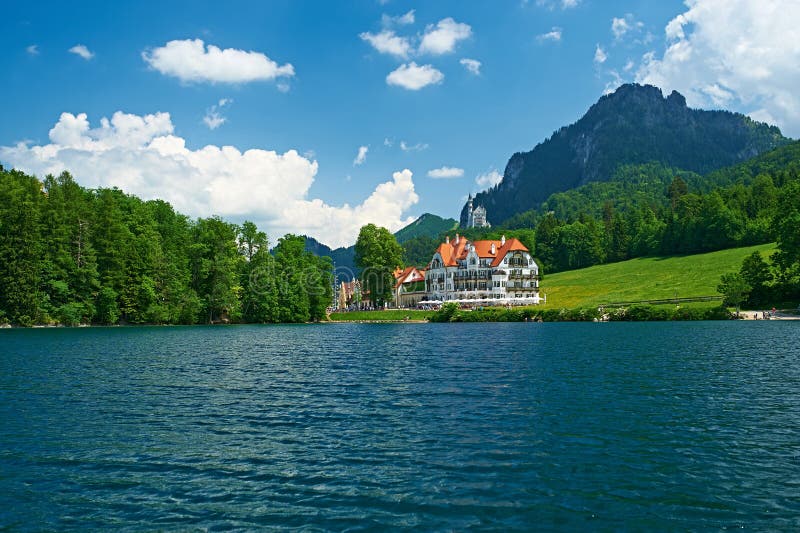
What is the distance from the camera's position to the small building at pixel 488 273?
5527 inches

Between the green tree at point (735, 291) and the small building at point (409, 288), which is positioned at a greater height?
the small building at point (409, 288)

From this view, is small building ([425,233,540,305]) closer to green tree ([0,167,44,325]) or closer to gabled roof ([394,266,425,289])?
gabled roof ([394,266,425,289])

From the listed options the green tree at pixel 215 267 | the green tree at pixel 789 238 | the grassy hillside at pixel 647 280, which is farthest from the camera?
the grassy hillside at pixel 647 280

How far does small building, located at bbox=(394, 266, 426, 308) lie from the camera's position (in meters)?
164

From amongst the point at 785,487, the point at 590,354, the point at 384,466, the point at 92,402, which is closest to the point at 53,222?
the point at 92,402

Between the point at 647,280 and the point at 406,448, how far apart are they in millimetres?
117284

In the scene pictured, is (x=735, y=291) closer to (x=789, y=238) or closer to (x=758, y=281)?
(x=758, y=281)

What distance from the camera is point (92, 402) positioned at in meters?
23.2

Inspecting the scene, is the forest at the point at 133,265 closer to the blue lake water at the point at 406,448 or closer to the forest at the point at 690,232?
the blue lake water at the point at 406,448

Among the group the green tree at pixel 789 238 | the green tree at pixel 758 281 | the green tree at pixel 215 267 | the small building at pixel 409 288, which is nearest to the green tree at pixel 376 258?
the green tree at pixel 215 267

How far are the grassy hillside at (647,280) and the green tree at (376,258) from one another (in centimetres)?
3435

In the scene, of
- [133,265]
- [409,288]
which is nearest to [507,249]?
[409,288]

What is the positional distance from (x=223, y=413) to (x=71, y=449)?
18.7 feet

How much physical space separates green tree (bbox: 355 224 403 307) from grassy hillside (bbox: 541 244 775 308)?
34348 millimetres
